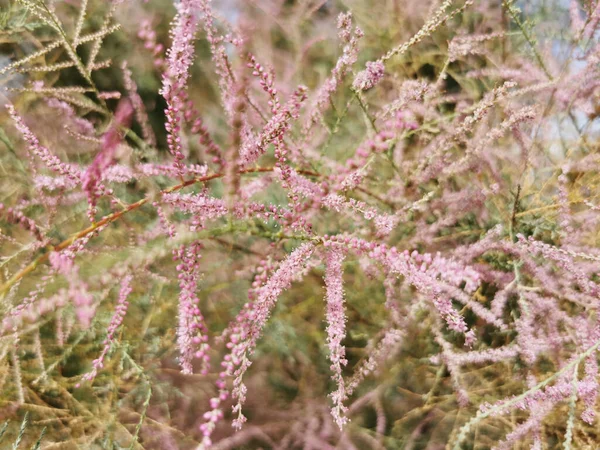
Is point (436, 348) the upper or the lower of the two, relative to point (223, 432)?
upper

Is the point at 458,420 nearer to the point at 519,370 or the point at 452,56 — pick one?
the point at 519,370

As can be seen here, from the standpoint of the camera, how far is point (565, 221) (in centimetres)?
129

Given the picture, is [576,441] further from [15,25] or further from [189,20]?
[15,25]

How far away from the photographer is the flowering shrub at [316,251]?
38.3 inches

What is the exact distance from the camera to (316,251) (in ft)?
3.55

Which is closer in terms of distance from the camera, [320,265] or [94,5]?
[320,265]

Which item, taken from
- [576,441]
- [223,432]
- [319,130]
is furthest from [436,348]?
[319,130]

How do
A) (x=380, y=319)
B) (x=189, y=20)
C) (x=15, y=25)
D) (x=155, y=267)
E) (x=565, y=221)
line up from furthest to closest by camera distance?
(x=380, y=319)
(x=155, y=267)
(x=15, y=25)
(x=565, y=221)
(x=189, y=20)

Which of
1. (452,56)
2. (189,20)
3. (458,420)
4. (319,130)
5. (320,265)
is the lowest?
(458,420)

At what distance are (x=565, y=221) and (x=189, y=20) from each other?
1139 mm

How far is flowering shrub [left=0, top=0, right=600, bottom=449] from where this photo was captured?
0.97m

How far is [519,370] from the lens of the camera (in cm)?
164

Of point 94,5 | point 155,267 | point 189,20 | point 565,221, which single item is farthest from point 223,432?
point 94,5

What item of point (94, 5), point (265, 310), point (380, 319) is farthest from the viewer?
point (94, 5)
